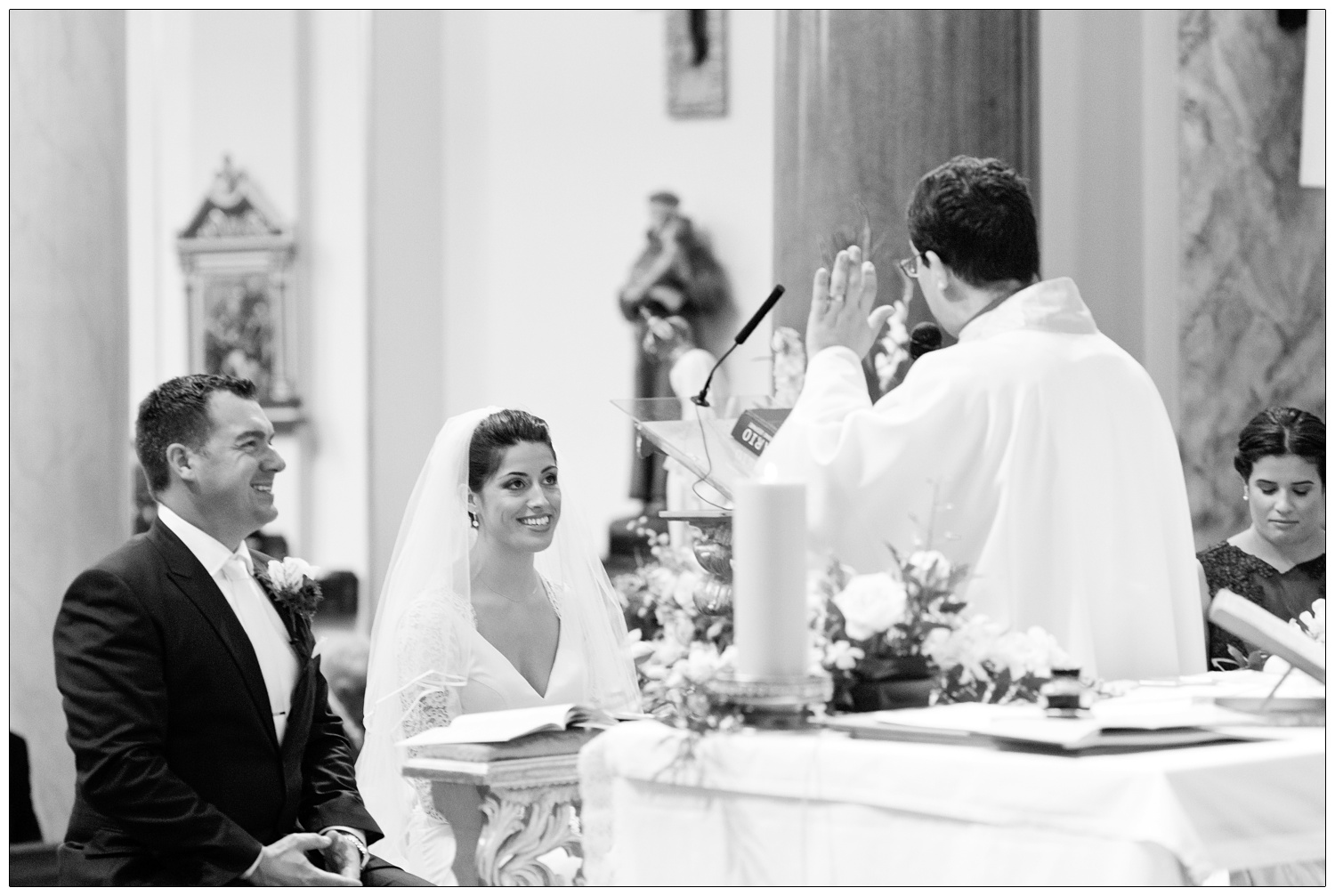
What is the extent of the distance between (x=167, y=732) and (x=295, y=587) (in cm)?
44

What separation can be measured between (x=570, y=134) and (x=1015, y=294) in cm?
1090

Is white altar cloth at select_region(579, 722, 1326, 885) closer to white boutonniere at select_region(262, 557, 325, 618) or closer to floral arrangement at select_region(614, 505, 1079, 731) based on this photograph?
floral arrangement at select_region(614, 505, 1079, 731)

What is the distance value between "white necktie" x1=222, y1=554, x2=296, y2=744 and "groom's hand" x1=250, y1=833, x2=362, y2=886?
0.96 feet

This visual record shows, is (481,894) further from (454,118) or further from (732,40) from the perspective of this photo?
(454,118)

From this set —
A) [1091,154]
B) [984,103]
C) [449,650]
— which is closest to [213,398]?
[449,650]

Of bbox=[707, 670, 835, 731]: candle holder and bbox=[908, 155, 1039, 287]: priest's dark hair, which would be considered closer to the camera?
bbox=[707, 670, 835, 731]: candle holder

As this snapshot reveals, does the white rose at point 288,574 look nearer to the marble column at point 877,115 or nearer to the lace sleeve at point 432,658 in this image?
the lace sleeve at point 432,658

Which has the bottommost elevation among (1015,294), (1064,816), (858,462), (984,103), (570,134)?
(1064,816)

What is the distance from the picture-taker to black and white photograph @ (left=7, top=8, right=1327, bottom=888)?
83.1 inches

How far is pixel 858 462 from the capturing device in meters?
2.91

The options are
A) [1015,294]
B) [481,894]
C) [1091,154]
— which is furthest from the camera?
[1091,154]

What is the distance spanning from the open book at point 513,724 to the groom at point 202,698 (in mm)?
798

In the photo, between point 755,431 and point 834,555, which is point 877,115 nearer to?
point 755,431

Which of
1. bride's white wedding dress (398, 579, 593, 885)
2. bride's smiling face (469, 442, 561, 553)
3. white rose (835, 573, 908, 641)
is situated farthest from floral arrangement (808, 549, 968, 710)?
bride's smiling face (469, 442, 561, 553)
